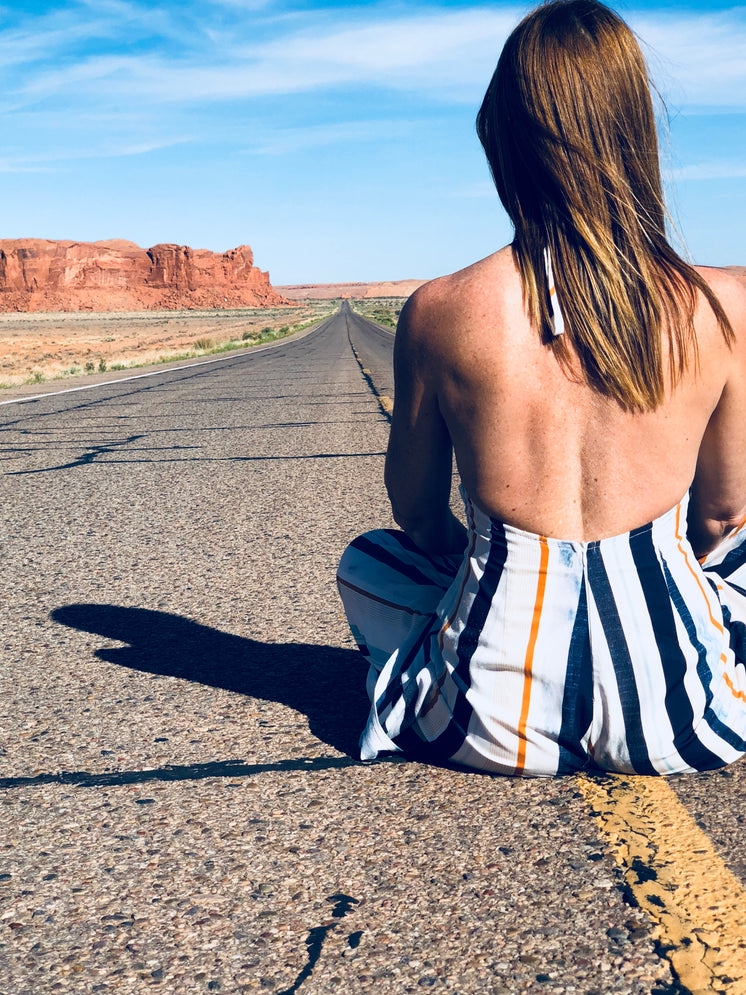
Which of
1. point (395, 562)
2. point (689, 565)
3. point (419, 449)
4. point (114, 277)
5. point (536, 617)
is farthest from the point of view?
point (114, 277)

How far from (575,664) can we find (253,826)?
2.57 ft

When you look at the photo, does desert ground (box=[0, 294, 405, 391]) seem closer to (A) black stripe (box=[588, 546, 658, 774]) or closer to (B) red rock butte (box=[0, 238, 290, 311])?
(A) black stripe (box=[588, 546, 658, 774])

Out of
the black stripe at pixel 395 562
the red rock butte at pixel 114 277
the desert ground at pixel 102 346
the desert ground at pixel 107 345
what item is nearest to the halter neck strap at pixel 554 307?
the black stripe at pixel 395 562

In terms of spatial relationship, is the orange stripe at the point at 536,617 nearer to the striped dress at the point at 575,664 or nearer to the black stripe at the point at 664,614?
the striped dress at the point at 575,664

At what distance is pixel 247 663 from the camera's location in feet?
10.5

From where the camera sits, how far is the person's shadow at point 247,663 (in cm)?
276

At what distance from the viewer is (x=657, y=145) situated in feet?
6.66

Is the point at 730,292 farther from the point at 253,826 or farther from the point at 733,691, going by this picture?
the point at 253,826

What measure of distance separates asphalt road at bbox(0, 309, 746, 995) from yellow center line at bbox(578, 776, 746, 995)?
3cm

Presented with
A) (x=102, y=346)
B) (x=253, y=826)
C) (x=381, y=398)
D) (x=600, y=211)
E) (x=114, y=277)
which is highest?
(x=114, y=277)

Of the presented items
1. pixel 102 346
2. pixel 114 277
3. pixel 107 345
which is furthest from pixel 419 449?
pixel 114 277

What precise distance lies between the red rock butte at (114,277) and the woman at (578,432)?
531 feet

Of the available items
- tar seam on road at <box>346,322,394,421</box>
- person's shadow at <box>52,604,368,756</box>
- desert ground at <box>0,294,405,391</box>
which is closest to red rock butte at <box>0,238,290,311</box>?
desert ground at <box>0,294,405,391</box>

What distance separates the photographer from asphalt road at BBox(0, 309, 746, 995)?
1.62m
